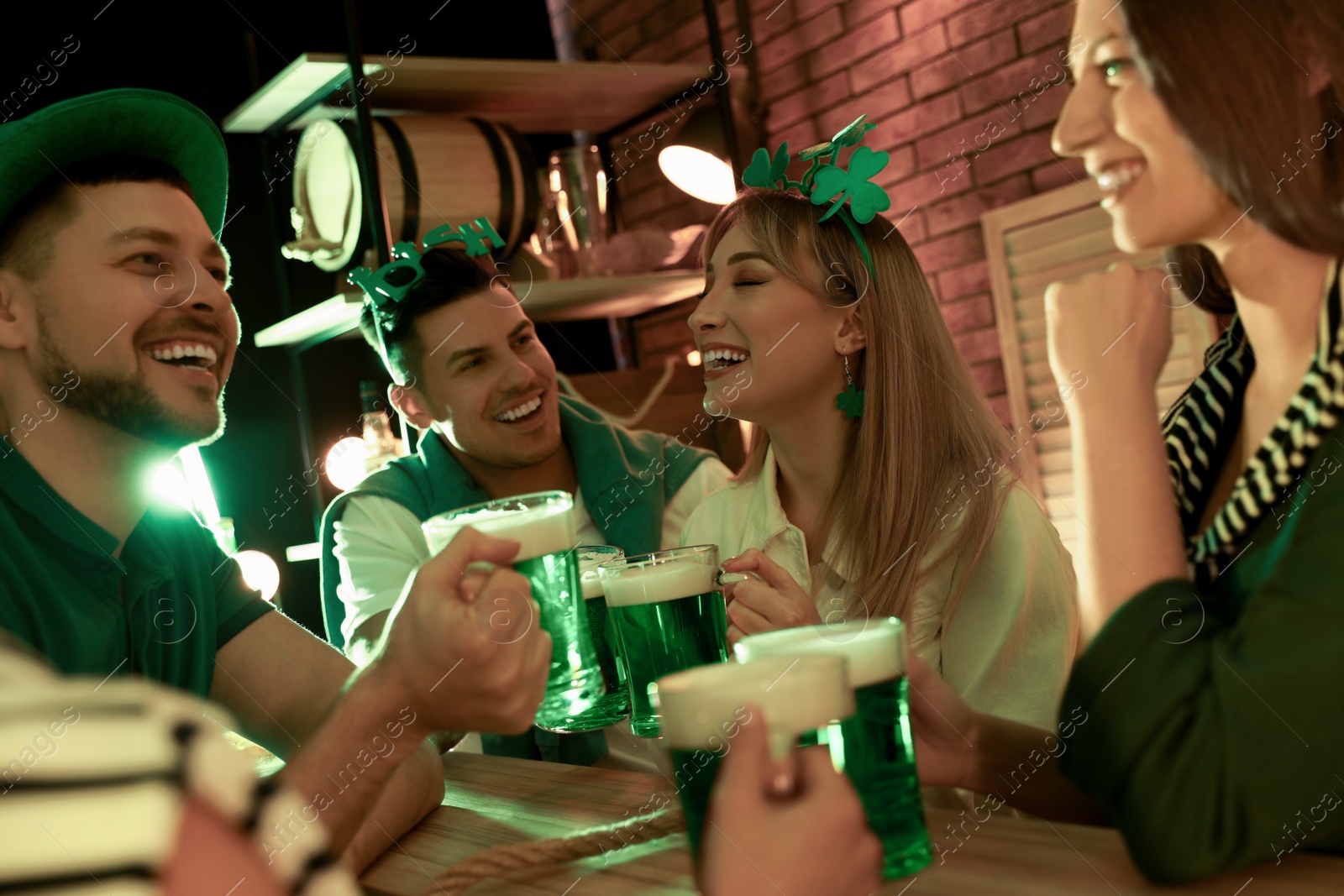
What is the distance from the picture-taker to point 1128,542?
66 cm

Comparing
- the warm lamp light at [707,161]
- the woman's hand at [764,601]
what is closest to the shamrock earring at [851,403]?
the woman's hand at [764,601]

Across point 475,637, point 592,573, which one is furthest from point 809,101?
point 475,637

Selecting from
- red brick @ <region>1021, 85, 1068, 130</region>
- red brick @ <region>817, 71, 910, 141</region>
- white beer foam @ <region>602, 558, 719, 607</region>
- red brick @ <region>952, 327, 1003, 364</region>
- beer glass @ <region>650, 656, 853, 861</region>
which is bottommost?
beer glass @ <region>650, 656, 853, 861</region>

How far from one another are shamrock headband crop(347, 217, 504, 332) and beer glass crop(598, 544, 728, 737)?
1.64 metres

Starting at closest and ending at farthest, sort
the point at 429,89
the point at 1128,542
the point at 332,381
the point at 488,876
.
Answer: the point at 1128,542 < the point at 488,876 < the point at 429,89 < the point at 332,381

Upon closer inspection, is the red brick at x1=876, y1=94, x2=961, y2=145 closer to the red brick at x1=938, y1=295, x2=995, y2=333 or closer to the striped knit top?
the red brick at x1=938, y1=295, x2=995, y2=333

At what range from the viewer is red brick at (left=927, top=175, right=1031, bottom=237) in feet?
9.39

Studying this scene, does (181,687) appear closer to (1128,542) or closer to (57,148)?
(57,148)

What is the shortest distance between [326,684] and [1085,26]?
4.01 ft

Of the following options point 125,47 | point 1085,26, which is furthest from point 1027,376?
point 125,47

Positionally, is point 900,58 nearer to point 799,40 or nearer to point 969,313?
point 799,40

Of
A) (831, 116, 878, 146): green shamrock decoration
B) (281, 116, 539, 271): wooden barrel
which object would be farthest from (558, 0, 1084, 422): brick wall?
(831, 116, 878, 146): green shamrock decoration

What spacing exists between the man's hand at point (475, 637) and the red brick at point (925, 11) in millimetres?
2593

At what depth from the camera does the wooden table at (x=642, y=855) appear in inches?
26.9
